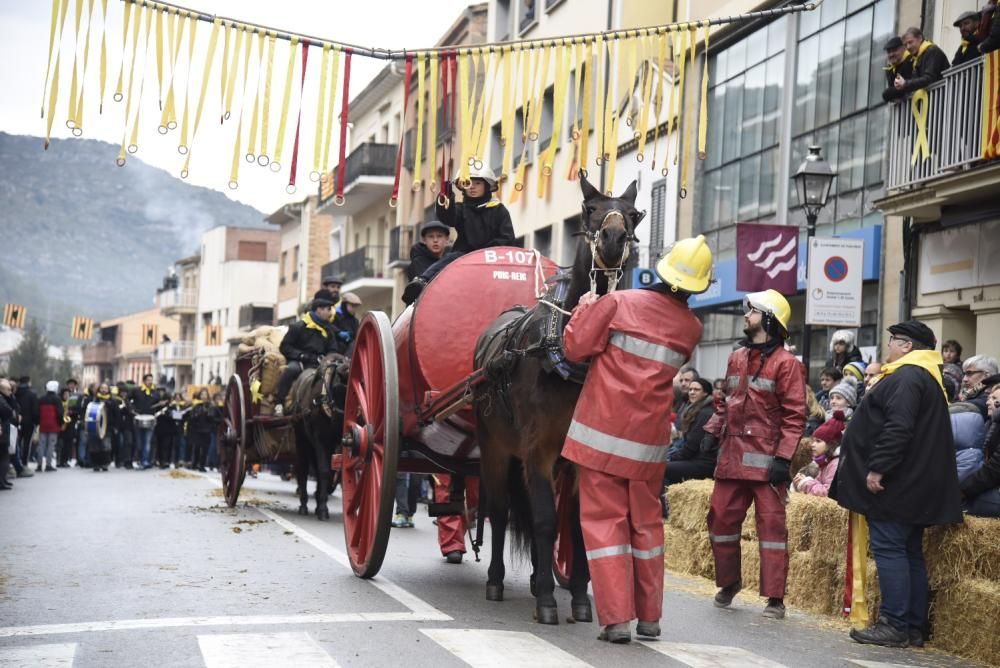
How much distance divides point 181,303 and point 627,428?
86228 mm

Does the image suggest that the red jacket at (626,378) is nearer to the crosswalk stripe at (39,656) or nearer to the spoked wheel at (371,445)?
the spoked wheel at (371,445)

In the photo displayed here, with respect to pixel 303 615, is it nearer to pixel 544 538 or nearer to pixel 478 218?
pixel 544 538

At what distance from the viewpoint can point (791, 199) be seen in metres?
20.3

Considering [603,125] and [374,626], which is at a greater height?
[603,125]

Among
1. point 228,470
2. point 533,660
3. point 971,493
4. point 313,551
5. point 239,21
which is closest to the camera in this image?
point 533,660

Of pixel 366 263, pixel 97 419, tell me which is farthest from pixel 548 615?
pixel 366 263

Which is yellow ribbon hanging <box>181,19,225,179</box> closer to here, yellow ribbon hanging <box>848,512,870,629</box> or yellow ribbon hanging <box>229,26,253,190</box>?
yellow ribbon hanging <box>229,26,253,190</box>

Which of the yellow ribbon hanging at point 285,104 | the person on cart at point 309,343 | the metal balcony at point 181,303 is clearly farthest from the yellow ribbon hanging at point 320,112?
the metal balcony at point 181,303

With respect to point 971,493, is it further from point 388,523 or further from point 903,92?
point 903,92

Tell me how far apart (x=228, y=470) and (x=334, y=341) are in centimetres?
219

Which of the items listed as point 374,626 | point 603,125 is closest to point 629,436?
point 374,626

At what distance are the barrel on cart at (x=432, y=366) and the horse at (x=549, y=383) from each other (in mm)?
922

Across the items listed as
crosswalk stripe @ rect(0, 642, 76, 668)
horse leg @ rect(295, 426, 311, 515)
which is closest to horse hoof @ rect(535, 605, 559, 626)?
crosswalk stripe @ rect(0, 642, 76, 668)

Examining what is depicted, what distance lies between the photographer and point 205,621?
725cm
